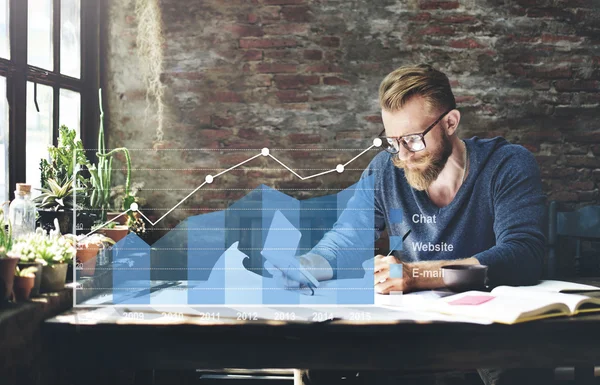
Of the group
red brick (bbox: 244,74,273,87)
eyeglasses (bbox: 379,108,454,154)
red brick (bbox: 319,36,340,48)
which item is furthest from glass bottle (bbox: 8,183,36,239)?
red brick (bbox: 319,36,340,48)

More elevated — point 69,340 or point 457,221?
point 457,221

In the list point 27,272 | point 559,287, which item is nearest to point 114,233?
point 27,272

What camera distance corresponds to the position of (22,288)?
1.40m

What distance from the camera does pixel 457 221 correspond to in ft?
7.86

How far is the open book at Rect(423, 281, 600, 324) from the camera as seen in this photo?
137 centimetres

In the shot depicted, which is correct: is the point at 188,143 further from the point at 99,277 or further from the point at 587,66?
the point at 587,66

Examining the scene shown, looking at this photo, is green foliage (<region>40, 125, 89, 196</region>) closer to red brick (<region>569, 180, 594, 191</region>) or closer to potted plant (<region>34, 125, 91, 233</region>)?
potted plant (<region>34, 125, 91, 233</region>)

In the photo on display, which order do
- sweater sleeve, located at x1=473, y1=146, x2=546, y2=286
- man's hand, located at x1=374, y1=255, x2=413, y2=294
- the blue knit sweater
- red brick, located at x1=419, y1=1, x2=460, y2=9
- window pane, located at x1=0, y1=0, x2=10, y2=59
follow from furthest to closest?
1. red brick, located at x1=419, y1=1, x2=460, y2=9
2. window pane, located at x1=0, y1=0, x2=10, y2=59
3. the blue knit sweater
4. sweater sleeve, located at x1=473, y1=146, x2=546, y2=286
5. man's hand, located at x1=374, y1=255, x2=413, y2=294

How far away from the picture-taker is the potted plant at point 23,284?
1394mm

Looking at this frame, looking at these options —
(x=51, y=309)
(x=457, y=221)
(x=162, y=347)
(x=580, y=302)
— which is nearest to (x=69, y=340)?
(x=51, y=309)

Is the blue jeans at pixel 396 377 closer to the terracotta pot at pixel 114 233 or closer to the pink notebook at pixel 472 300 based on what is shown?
the pink notebook at pixel 472 300

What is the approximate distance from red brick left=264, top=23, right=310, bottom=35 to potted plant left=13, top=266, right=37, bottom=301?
211cm

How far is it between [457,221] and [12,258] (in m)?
1.70

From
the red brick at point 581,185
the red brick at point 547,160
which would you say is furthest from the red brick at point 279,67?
the red brick at point 581,185
